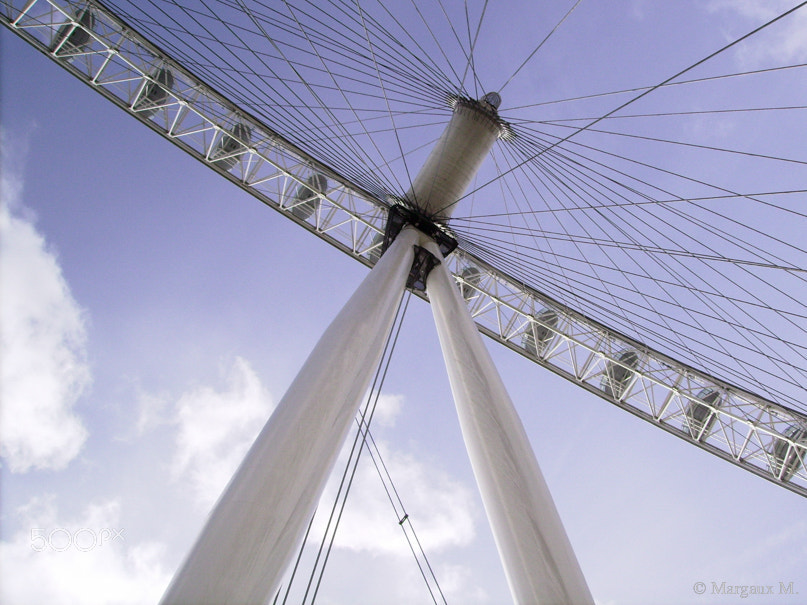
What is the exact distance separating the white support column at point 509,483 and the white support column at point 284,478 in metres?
1.14

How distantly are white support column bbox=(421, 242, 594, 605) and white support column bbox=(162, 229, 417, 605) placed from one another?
1139 millimetres

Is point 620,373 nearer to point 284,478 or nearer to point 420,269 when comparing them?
point 420,269

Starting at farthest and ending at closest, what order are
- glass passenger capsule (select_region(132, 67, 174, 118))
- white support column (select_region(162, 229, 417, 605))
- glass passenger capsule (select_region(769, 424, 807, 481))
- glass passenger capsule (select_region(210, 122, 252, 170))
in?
glass passenger capsule (select_region(769, 424, 807, 481)) < glass passenger capsule (select_region(210, 122, 252, 170)) < glass passenger capsule (select_region(132, 67, 174, 118)) < white support column (select_region(162, 229, 417, 605))

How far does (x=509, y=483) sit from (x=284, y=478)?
2238mm

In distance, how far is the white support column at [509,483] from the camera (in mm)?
4340

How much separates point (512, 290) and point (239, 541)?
13128 mm

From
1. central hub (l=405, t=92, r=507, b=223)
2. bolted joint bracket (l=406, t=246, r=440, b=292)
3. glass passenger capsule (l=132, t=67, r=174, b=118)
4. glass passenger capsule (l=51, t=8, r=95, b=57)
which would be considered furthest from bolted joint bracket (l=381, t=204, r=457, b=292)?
glass passenger capsule (l=51, t=8, r=95, b=57)

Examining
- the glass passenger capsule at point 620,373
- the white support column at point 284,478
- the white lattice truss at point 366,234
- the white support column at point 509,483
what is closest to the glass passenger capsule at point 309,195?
the white lattice truss at point 366,234

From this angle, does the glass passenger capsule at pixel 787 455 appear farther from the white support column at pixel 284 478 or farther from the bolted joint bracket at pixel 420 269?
the white support column at pixel 284 478

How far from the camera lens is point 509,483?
5062mm

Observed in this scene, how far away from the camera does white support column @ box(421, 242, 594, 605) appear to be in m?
4.34

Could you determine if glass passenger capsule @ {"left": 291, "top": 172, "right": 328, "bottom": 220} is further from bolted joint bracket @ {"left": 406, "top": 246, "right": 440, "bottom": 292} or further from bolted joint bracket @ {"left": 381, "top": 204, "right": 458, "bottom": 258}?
bolted joint bracket @ {"left": 406, "top": 246, "right": 440, "bottom": 292}

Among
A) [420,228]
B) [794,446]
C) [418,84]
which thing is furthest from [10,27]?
[794,446]

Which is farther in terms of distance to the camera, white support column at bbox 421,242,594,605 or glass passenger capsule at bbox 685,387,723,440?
glass passenger capsule at bbox 685,387,723,440
